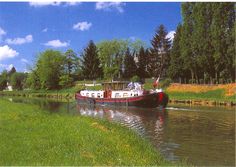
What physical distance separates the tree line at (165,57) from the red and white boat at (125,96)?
43.9 feet

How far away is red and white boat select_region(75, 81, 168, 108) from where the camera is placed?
47469 mm

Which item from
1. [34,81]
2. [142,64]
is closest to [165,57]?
[142,64]

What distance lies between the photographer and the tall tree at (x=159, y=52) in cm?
8862

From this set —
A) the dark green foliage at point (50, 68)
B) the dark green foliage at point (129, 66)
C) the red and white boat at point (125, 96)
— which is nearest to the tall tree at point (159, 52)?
the dark green foliage at point (129, 66)

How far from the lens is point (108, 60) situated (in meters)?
100

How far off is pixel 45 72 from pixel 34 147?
8363 centimetres

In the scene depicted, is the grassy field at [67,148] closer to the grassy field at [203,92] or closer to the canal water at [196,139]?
the canal water at [196,139]

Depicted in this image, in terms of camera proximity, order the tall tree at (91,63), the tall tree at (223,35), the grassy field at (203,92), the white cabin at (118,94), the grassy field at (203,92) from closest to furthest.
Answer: the white cabin at (118,94) < the grassy field at (203,92) < the grassy field at (203,92) < the tall tree at (223,35) < the tall tree at (91,63)

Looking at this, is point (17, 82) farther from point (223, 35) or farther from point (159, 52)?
point (223, 35)

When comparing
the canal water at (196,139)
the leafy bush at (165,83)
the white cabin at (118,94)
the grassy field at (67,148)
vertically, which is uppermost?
the leafy bush at (165,83)

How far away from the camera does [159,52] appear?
91562 mm

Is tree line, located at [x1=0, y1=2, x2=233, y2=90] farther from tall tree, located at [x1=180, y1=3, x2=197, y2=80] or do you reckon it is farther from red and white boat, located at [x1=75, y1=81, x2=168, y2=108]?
red and white boat, located at [x1=75, y1=81, x2=168, y2=108]

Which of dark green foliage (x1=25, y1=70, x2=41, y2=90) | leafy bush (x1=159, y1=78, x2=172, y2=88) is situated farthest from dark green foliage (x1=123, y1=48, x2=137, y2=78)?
dark green foliage (x1=25, y1=70, x2=41, y2=90)

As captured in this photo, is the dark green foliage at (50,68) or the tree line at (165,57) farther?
the dark green foliage at (50,68)
